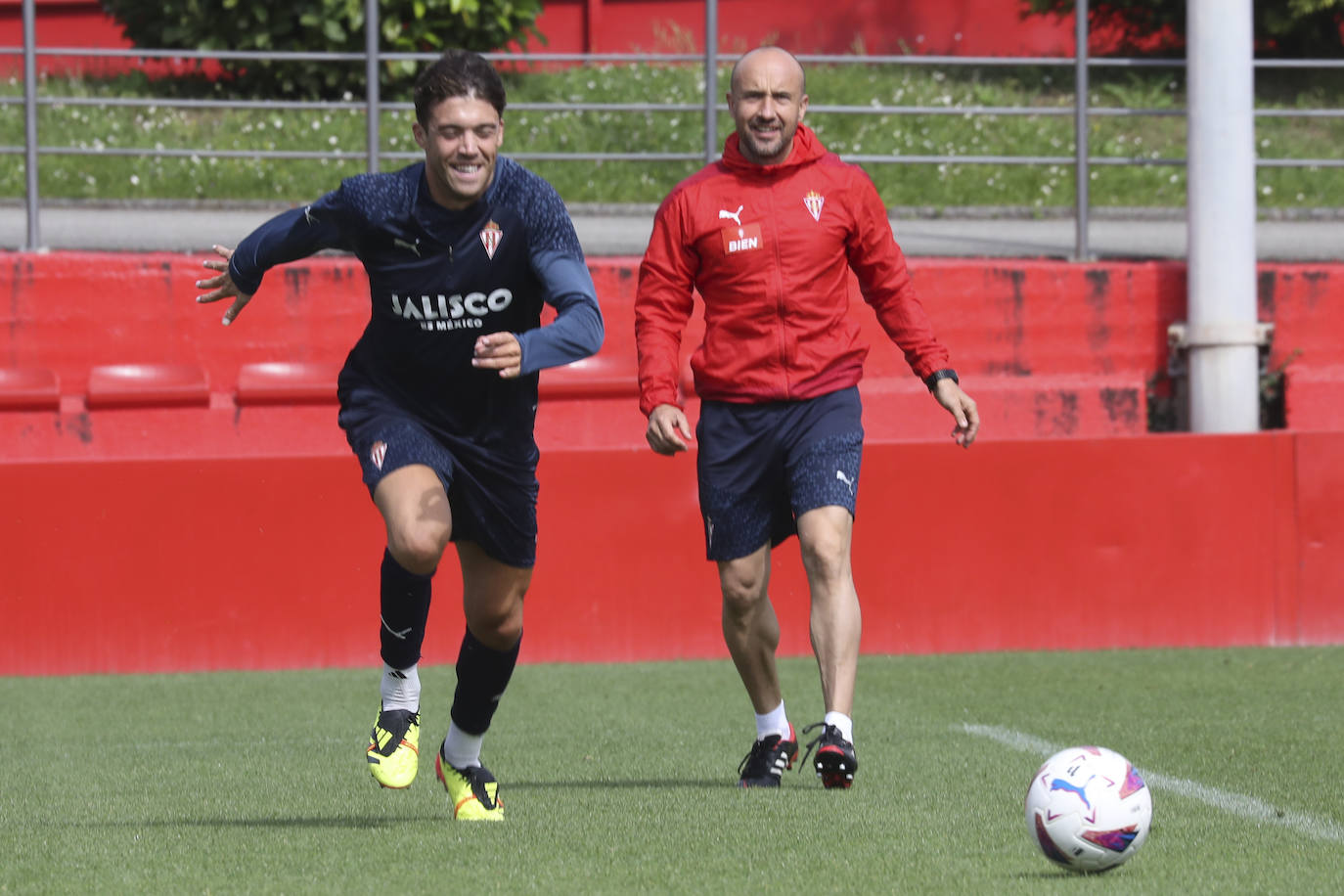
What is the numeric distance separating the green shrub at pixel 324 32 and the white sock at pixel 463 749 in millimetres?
9086

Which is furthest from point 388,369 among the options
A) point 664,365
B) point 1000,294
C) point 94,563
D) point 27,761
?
point 1000,294

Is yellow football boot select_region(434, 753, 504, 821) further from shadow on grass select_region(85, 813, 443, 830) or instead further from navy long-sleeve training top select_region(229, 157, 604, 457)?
navy long-sleeve training top select_region(229, 157, 604, 457)

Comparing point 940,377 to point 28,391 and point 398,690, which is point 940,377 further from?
point 28,391

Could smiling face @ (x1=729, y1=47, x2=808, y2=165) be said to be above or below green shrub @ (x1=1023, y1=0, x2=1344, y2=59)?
below

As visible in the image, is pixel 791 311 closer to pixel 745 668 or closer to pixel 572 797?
pixel 745 668

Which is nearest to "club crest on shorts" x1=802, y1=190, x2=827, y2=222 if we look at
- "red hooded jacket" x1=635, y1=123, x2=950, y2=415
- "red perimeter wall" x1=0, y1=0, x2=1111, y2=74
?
"red hooded jacket" x1=635, y1=123, x2=950, y2=415

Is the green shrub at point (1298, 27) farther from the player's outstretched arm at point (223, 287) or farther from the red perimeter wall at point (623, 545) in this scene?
the player's outstretched arm at point (223, 287)

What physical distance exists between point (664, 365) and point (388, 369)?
3.29 feet

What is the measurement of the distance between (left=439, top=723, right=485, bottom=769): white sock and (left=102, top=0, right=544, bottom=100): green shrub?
909cm

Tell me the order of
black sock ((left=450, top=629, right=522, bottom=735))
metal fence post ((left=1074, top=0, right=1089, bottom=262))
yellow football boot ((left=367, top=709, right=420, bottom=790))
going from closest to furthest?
yellow football boot ((left=367, top=709, right=420, bottom=790)) < black sock ((left=450, top=629, right=522, bottom=735)) < metal fence post ((left=1074, top=0, right=1089, bottom=262))

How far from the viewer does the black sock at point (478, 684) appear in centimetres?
548

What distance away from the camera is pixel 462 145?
16.5 ft

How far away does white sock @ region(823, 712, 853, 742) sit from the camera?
555 cm

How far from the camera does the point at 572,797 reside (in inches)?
221
